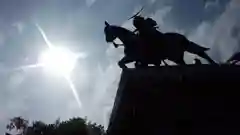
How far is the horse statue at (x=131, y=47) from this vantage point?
9.09 m

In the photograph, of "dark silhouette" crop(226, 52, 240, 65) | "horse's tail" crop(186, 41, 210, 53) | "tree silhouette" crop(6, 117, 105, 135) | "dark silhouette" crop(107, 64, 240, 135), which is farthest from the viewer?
"tree silhouette" crop(6, 117, 105, 135)

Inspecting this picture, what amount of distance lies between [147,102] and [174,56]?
2.10m

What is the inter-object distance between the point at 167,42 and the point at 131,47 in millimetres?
928

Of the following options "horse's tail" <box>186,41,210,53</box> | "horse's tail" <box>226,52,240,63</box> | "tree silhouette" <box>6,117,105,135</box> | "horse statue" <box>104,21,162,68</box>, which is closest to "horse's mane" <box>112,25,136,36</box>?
"horse statue" <box>104,21,162,68</box>

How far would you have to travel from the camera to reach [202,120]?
24.5 ft

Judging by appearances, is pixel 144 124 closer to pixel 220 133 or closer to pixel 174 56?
pixel 220 133

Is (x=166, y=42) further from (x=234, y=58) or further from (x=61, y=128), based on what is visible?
(x=61, y=128)

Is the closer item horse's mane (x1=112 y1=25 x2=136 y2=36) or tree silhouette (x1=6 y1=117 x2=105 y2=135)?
horse's mane (x1=112 y1=25 x2=136 y2=36)

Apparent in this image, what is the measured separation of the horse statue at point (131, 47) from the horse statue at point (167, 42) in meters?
0.18

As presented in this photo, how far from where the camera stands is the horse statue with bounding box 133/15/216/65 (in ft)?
30.3

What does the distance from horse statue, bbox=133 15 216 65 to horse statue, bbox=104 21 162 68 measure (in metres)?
0.18

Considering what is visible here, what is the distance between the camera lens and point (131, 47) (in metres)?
9.56

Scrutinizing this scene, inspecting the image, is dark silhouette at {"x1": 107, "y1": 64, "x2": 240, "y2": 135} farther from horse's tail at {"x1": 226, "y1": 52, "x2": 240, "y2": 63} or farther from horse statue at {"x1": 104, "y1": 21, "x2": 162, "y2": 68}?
horse statue at {"x1": 104, "y1": 21, "x2": 162, "y2": 68}

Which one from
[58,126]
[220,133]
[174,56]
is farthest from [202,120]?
[58,126]
